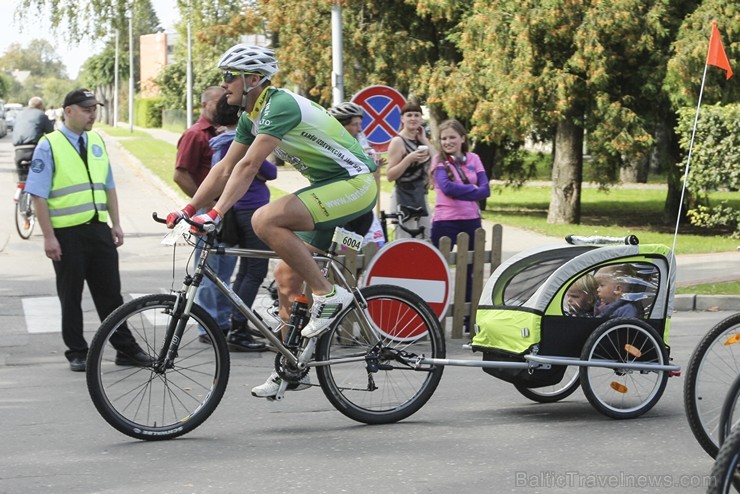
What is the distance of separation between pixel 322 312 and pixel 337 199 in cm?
60

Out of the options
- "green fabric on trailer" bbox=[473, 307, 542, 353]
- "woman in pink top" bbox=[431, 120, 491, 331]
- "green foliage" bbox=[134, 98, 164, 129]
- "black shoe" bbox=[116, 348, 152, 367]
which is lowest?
"green foliage" bbox=[134, 98, 164, 129]

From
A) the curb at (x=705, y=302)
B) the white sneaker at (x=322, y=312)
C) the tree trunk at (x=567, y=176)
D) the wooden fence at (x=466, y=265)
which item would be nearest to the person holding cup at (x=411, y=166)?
the wooden fence at (x=466, y=265)

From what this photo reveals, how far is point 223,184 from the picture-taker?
21.0ft

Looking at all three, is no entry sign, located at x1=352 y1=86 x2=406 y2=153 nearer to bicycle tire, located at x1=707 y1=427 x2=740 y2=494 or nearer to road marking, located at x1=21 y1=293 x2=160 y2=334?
road marking, located at x1=21 y1=293 x2=160 y2=334

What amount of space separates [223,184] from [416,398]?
159cm

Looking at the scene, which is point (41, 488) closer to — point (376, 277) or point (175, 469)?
point (175, 469)

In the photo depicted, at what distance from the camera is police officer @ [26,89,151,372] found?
312 inches

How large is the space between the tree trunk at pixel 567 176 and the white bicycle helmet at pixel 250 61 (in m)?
16.3

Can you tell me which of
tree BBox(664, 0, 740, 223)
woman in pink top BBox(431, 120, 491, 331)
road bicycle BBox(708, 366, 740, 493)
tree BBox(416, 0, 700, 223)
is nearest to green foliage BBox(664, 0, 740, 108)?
tree BBox(664, 0, 740, 223)

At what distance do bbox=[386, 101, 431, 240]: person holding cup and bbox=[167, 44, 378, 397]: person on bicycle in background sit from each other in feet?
12.6

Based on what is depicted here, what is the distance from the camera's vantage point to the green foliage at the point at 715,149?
59.3 ft

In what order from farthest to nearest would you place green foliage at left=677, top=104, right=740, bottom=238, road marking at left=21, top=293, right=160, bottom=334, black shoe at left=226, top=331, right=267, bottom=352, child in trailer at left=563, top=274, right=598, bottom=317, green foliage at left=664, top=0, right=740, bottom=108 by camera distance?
green foliage at left=664, top=0, right=740, bottom=108, green foliage at left=677, top=104, right=740, bottom=238, road marking at left=21, top=293, right=160, bottom=334, black shoe at left=226, top=331, right=267, bottom=352, child in trailer at left=563, top=274, right=598, bottom=317

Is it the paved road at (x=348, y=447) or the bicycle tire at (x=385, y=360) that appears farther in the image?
the bicycle tire at (x=385, y=360)

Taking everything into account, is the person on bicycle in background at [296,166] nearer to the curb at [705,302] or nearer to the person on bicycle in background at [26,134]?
the curb at [705,302]
